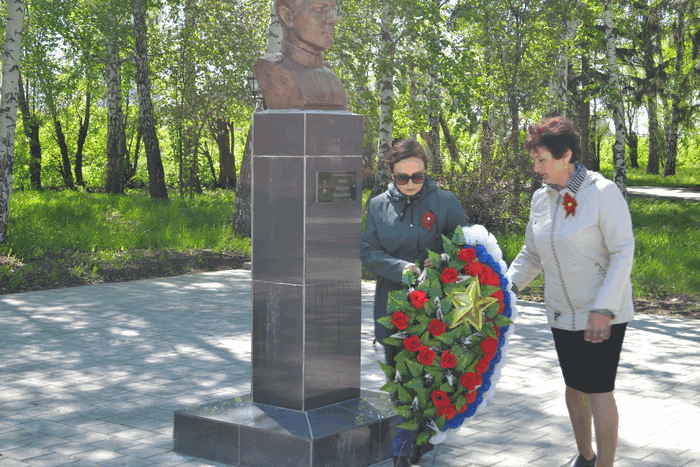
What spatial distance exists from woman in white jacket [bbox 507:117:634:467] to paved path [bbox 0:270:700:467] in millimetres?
1024

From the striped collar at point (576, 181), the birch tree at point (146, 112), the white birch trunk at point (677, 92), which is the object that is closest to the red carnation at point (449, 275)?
the striped collar at point (576, 181)

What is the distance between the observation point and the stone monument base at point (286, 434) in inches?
196

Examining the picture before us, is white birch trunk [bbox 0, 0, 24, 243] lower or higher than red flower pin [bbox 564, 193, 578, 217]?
higher

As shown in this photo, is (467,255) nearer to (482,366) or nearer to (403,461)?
(482,366)

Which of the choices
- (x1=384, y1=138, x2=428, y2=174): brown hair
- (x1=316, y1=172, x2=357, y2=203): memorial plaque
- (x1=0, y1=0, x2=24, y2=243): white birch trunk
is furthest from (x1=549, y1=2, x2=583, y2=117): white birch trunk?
(x1=384, y1=138, x2=428, y2=174): brown hair

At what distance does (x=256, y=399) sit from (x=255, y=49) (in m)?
18.8

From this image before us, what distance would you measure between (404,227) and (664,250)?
11.6 m

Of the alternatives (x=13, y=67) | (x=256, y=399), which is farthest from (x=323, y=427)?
(x=13, y=67)

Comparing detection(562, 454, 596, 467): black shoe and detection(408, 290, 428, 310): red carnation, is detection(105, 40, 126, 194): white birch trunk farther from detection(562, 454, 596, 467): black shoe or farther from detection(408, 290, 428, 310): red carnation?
detection(562, 454, 596, 467): black shoe

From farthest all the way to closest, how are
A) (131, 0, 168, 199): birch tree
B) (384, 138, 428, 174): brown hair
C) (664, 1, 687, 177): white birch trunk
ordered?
1. (664, 1, 687, 177): white birch trunk
2. (131, 0, 168, 199): birch tree
3. (384, 138, 428, 174): brown hair

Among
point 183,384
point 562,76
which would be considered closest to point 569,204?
point 183,384

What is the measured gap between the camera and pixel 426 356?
466 cm

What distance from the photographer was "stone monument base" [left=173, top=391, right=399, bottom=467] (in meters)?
4.98

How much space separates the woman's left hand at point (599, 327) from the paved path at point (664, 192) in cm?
2733
